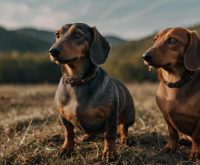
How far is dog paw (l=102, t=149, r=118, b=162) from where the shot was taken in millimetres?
6752

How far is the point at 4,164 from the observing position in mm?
7145

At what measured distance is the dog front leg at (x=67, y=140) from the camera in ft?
23.2

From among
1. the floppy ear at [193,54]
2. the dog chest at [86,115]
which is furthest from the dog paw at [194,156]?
the dog chest at [86,115]

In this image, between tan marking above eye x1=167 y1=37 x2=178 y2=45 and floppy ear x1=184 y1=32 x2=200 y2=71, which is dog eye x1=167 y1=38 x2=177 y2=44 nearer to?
tan marking above eye x1=167 y1=37 x2=178 y2=45

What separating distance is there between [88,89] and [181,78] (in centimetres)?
117

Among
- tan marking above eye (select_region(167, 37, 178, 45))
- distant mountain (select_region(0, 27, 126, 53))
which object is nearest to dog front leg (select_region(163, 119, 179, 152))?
tan marking above eye (select_region(167, 37, 178, 45))

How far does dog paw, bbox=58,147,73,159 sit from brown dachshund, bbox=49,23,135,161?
1.30 ft

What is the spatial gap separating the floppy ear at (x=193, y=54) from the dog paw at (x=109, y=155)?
1.41 meters

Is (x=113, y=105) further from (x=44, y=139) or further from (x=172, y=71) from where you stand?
(x=44, y=139)

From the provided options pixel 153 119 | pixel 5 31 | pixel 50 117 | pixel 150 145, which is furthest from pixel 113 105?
pixel 5 31

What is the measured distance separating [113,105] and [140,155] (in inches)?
30.7

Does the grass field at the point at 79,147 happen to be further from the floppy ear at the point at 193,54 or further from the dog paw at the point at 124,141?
the floppy ear at the point at 193,54

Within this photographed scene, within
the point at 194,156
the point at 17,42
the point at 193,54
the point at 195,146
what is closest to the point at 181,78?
the point at 193,54

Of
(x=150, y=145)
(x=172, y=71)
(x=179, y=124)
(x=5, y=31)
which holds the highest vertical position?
(x=172, y=71)
